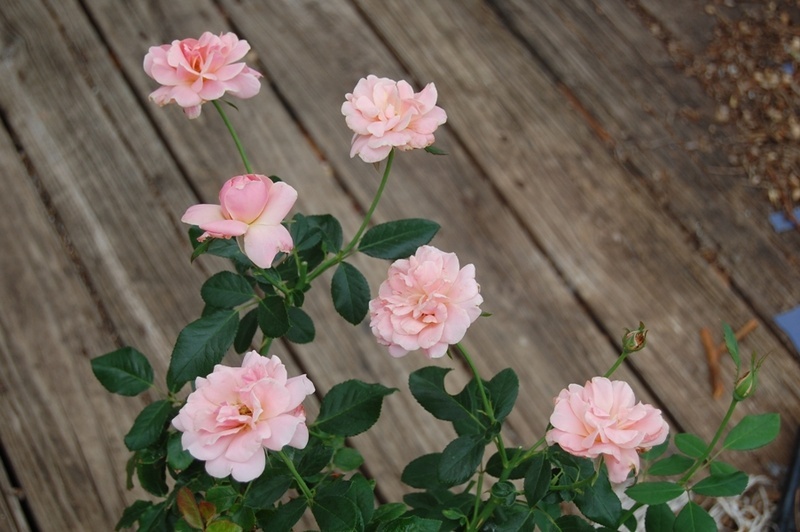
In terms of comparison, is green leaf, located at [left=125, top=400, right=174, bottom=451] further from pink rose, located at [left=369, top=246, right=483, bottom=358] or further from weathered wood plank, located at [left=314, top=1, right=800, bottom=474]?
weathered wood plank, located at [left=314, top=1, right=800, bottom=474]

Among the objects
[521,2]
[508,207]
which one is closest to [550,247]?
[508,207]

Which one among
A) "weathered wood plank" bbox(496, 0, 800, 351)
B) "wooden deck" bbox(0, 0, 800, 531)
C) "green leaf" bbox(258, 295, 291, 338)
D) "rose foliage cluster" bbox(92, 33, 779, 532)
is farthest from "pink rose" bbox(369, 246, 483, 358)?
"weathered wood plank" bbox(496, 0, 800, 351)

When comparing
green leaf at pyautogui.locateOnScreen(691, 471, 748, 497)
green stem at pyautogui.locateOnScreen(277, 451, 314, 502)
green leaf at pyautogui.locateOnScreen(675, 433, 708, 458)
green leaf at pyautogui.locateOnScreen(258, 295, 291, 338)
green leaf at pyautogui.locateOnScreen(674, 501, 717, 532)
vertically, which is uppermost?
green leaf at pyautogui.locateOnScreen(258, 295, 291, 338)

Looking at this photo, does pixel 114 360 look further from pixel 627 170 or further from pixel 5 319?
pixel 627 170

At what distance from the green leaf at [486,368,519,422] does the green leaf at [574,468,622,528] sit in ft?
0.34

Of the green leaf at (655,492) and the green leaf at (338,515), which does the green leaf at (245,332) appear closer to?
the green leaf at (338,515)

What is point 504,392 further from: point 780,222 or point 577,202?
point 780,222

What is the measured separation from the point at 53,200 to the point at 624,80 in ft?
3.78

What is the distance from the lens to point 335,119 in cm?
158

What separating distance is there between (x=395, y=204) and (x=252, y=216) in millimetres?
876

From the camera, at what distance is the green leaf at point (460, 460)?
0.76 meters

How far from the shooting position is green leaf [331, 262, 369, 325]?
80 cm

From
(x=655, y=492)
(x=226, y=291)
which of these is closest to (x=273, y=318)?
(x=226, y=291)

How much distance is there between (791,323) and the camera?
4.96 ft
